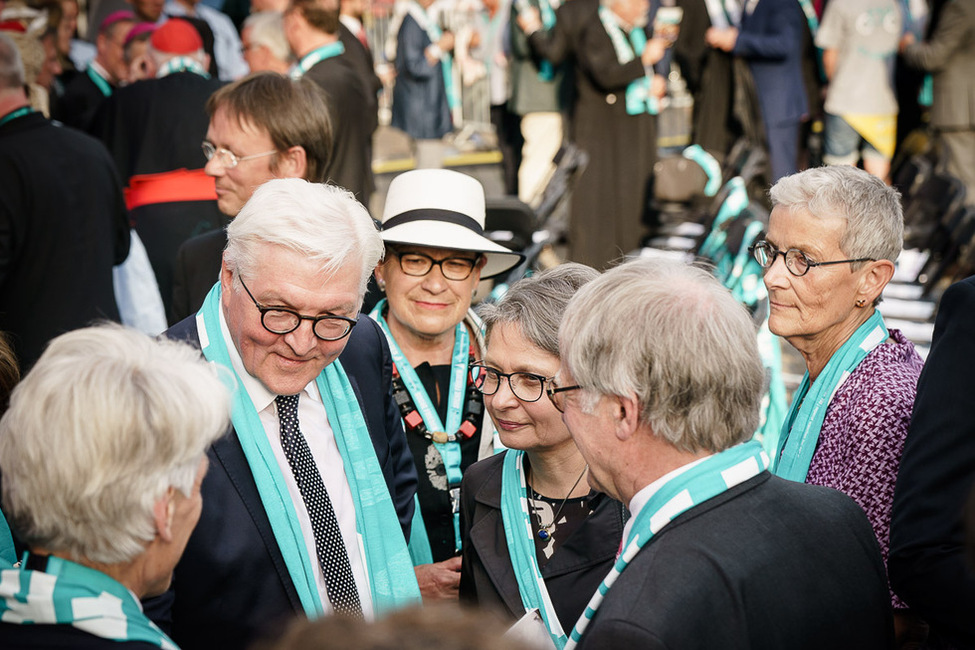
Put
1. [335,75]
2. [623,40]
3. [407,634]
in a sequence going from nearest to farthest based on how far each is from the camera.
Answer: [407,634]
[335,75]
[623,40]

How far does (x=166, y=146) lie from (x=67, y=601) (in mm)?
3890

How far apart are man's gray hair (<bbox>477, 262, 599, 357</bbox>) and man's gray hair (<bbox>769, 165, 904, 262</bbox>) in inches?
24.9

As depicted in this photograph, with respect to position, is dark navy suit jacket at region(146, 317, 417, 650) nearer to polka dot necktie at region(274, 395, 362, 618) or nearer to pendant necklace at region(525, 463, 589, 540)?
polka dot necktie at region(274, 395, 362, 618)

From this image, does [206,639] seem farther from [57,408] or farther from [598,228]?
[598,228]

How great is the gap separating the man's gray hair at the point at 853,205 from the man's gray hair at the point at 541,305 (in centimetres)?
63

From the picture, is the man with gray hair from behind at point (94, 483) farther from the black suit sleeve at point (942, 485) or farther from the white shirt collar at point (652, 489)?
the black suit sleeve at point (942, 485)

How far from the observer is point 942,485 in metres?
1.98

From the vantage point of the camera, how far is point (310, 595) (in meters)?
2.34

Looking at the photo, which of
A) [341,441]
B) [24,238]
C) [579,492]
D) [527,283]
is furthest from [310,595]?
[24,238]

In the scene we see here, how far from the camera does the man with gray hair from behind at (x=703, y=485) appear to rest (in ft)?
5.70

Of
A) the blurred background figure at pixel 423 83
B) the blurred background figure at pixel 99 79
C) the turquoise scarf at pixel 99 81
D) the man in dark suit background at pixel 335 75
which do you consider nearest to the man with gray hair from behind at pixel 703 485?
the man in dark suit background at pixel 335 75

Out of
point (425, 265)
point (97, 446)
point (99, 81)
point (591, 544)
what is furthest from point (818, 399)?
point (99, 81)

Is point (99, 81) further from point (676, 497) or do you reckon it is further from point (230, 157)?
point (676, 497)

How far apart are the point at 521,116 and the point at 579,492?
798cm
